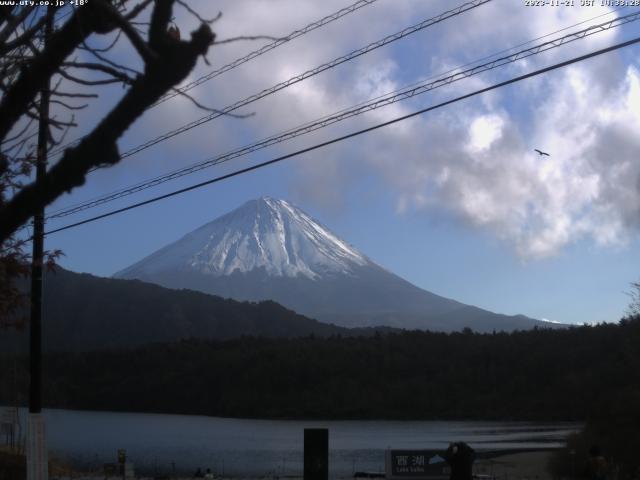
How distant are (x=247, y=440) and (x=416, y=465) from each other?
5604 cm

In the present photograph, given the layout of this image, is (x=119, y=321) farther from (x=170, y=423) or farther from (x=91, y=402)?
(x=170, y=423)

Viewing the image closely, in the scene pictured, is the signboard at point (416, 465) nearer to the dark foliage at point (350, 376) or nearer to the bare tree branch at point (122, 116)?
the bare tree branch at point (122, 116)

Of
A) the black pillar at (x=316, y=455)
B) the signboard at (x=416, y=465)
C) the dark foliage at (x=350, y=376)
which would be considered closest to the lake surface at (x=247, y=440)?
the dark foliage at (x=350, y=376)

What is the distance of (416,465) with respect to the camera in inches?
823

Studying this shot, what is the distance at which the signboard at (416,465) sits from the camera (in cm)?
2050

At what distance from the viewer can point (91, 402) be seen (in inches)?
4906

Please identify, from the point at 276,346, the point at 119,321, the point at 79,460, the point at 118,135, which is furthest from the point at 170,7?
the point at 119,321

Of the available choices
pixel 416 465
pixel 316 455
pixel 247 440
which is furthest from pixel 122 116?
pixel 247 440

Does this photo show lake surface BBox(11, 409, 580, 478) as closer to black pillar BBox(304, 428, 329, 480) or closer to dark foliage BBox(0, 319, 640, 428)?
dark foliage BBox(0, 319, 640, 428)

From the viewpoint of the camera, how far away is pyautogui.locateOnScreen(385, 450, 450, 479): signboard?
20500 mm

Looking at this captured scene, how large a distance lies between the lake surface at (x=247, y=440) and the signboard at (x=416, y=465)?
1678cm

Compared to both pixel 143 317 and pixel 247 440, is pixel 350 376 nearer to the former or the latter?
pixel 247 440

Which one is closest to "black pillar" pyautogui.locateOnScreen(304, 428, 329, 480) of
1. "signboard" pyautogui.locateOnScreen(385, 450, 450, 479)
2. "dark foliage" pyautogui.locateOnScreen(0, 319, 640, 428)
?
"signboard" pyautogui.locateOnScreen(385, 450, 450, 479)

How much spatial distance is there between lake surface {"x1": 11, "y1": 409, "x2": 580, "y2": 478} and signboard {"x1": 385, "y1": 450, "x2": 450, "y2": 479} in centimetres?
1678
